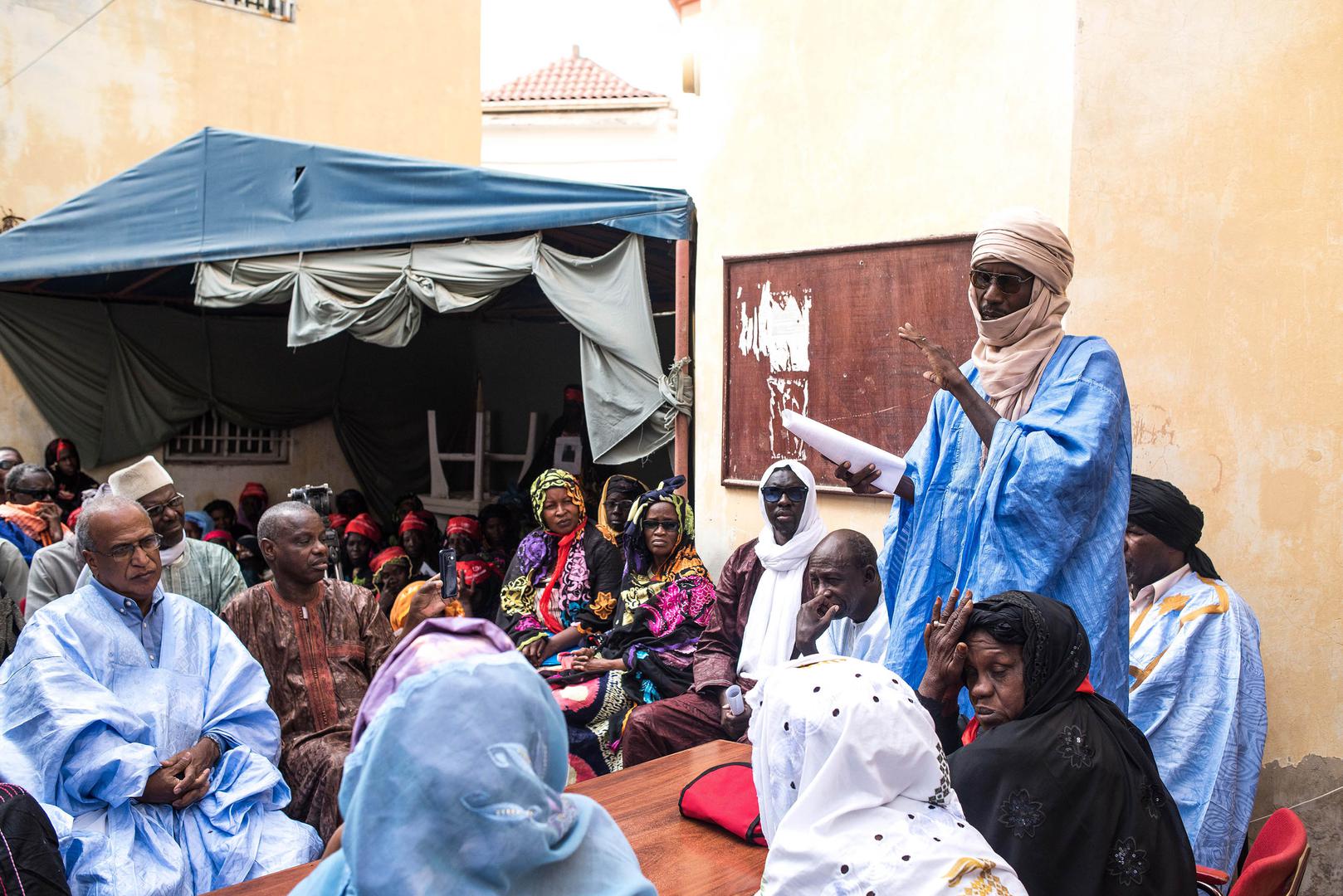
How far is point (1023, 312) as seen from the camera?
284 centimetres

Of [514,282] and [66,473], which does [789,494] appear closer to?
[514,282]

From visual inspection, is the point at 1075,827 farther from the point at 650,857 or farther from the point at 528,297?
the point at 528,297

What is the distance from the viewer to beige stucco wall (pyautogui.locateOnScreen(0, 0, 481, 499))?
35.2 feet

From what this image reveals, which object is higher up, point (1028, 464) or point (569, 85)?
point (569, 85)

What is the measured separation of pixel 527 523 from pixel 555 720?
726 cm

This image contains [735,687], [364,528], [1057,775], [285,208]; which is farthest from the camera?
[364,528]

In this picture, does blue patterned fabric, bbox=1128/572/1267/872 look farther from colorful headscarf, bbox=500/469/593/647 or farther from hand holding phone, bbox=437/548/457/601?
colorful headscarf, bbox=500/469/593/647

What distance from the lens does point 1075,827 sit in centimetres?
197

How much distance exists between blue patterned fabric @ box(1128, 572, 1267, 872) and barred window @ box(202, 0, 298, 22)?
12.1 metres

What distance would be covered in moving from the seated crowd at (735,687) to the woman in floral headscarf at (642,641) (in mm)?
16

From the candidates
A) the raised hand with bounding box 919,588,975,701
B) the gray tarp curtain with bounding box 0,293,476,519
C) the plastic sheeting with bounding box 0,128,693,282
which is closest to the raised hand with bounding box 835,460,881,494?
the raised hand with bounding box 919,588,975,701

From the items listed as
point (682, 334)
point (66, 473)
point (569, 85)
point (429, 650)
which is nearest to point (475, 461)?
point (66, 473)

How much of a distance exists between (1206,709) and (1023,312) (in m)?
1.33

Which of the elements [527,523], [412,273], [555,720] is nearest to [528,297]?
[527,523]
